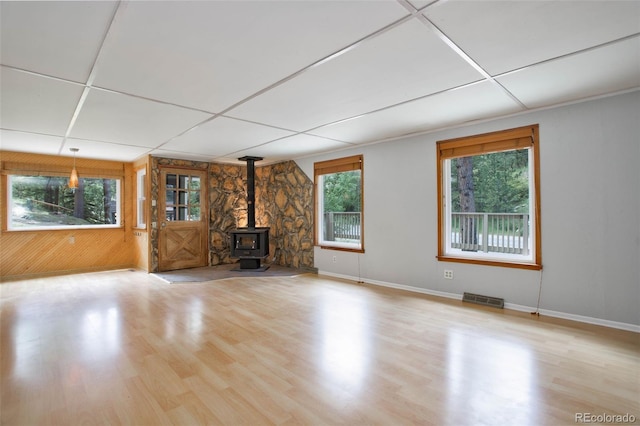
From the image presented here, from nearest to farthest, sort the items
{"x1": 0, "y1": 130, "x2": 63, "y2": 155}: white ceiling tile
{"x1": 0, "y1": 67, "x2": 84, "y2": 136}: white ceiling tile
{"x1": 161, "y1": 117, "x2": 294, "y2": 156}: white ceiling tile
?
{"x1": 0, "y1": 67, "x2": 84, "y2": 136}: white ceiling tile, {"x1": 161, "y1": 117, "x2": 294, "y2": 156}: white ceiling tile, {"x1": 0, "y1": 130, "x2": 63, "y2": 155}: white ceiling tile

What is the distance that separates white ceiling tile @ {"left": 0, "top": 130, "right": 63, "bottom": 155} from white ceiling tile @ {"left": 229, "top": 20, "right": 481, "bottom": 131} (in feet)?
11.1

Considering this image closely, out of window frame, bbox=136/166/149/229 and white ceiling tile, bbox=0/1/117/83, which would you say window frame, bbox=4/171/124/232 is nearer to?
window frame, bbox=136/166/149/229

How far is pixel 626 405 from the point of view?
1.92m

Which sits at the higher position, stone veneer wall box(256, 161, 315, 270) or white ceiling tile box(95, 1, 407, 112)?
white ceiling tile box(95, 1, 407, 112)

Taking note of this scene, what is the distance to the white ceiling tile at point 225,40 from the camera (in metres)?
1.75

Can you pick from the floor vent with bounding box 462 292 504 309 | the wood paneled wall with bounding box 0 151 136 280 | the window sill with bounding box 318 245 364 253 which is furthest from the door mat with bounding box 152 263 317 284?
the floor vent with bounding box 462 292 504 309

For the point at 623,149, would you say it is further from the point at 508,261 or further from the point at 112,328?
the point at 112,328

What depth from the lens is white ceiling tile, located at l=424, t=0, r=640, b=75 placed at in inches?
69.1

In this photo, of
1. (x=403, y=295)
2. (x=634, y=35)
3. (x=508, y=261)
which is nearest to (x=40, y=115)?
(x=403, y=295)

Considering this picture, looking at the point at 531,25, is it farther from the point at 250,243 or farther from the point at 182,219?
the point at 182,219

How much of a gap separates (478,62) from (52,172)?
751 cm

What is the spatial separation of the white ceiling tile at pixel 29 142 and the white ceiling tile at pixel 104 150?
160 mm

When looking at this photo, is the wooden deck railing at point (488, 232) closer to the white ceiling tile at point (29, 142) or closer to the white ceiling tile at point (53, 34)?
the white ceiling tile at point (53, 34)

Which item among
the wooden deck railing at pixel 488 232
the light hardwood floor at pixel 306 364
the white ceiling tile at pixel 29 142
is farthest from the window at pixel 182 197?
the wooden deck railing at pixel 488 232
